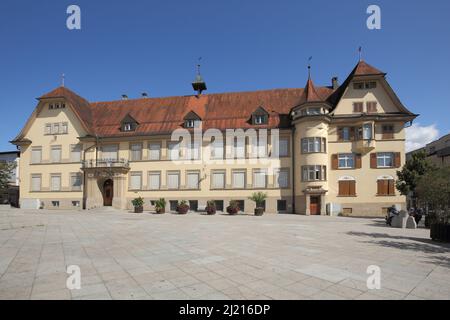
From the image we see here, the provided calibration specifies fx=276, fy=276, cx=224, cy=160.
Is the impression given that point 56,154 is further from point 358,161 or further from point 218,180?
point 358,161

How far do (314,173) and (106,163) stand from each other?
77.9 ft

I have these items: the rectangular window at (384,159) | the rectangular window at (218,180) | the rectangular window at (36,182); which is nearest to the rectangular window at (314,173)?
the rectangular window at (384,159)

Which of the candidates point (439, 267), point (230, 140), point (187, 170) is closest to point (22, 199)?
point (187, 170)

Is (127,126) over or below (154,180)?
over

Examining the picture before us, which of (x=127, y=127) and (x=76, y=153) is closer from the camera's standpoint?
(x=76, y=153)

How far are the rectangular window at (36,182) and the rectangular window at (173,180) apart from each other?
16.5m

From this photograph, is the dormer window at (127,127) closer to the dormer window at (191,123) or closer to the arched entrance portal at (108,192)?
the arched entrance portal at (108,192)

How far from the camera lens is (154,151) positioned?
1305 inches

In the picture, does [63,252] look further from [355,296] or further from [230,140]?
[230,140]

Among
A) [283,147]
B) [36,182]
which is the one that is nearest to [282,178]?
[283,147]

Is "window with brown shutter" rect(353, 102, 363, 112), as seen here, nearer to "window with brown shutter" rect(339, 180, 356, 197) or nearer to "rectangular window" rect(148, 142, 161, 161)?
"window with brown shutter" rect(339, 180, 356, 197)

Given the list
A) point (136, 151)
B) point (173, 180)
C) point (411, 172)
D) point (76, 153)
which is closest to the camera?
point (411, 172)
